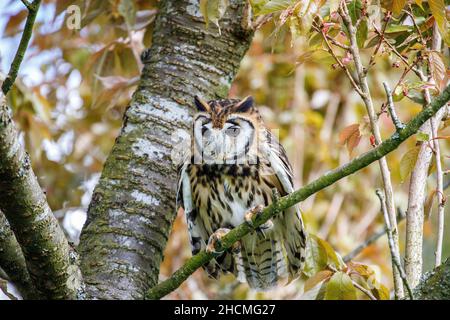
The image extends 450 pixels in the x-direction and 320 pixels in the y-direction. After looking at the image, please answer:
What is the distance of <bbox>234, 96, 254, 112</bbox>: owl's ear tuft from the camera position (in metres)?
2.84

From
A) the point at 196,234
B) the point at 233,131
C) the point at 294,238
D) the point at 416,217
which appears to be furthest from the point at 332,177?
the point at 196,234

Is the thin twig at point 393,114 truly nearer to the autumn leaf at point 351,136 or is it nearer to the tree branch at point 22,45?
the autumn leaf at point 351,136

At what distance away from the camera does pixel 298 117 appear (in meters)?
5.79

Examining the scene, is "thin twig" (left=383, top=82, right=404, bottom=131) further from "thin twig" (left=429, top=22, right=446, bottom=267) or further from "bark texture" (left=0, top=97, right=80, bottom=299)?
"bark texture" (left=0, top=97, right=80, bottom=299)

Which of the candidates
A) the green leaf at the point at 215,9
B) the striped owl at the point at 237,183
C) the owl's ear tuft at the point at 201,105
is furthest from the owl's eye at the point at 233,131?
the green leaf at the point at 215,9

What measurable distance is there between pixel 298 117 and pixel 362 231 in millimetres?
1107

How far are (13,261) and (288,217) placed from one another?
1.15 m

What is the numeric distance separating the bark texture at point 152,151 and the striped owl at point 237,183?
0.13 meters

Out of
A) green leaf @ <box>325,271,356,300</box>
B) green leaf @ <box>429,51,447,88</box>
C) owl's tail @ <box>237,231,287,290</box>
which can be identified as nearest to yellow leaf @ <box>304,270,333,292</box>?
green leaf @ <box>325,271,356,300</box>

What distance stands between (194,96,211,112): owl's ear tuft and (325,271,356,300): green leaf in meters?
0.82

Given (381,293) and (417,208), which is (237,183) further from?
(417,208)

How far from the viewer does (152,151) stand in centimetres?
285

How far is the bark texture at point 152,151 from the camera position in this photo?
8.45ft
